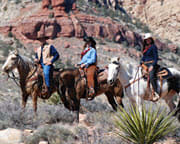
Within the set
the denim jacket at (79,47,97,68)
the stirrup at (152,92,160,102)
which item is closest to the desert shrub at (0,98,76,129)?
the denim jacket at (79,47,97,68)

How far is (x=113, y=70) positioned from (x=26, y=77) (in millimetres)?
2764

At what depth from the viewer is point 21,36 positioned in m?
47.4

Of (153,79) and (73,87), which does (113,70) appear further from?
(73,87)

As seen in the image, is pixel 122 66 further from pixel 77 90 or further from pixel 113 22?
pixel 113 22

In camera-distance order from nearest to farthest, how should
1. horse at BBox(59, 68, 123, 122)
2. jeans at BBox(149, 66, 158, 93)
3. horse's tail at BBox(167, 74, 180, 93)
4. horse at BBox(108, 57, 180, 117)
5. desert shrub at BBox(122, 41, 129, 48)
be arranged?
horse at BBox(108, 57, 180, 117), jeans at BBox(149, 66, 158, 93), horse's tail at BBox(167, 74, 180, 93), horse at BBox(59, 68, 123, 122), desert shrub at BBox(122, 41, 129, 48)

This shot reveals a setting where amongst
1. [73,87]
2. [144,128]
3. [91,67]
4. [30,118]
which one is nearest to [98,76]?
[91,67]

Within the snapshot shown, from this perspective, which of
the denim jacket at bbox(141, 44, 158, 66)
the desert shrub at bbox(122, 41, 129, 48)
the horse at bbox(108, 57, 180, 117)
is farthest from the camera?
the desert shrub at bbox(122, 41, 129, 48)

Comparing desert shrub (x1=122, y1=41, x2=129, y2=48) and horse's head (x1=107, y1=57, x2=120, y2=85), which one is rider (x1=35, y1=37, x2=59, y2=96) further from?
desert shrub (x1=122, y1=41, x2=129, y2=48)

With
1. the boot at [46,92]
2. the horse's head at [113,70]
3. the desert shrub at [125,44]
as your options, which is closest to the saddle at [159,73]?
the horse's head at [113,70]

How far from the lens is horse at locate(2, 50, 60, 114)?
269 inches

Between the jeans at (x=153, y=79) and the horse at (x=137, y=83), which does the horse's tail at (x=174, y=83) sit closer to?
the horse at (x=137, y=83)

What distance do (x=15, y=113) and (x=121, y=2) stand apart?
7975 cm

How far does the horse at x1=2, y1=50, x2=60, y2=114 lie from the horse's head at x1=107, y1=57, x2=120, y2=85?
1.88 m

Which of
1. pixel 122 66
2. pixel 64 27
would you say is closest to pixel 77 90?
pixel 122 66
